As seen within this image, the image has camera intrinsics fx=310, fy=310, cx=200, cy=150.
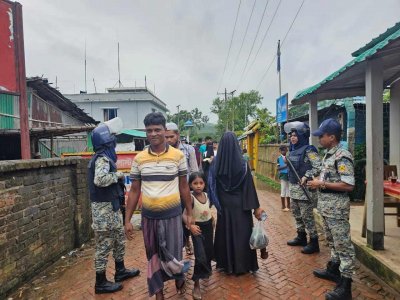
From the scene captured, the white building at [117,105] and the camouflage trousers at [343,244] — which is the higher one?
the white building at [117,105]

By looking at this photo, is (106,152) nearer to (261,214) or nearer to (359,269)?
(261,214)

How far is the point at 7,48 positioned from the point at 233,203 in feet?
13.1

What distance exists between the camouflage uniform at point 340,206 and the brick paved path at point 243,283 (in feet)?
1.70

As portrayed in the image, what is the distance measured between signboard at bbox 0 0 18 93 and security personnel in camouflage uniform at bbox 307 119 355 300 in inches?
173

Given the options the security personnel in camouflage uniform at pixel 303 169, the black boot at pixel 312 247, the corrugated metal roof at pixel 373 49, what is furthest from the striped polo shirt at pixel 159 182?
the black boot at pixel 312 247

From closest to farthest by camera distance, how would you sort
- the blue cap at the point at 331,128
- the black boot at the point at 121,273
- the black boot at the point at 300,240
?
the blue cap at the point at 331,128 → the black boot at the point at 121,273 → the black boot at the point at 300,240

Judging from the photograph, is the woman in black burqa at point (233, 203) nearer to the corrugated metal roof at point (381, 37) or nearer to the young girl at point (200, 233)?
the young girl at point (200, 233)

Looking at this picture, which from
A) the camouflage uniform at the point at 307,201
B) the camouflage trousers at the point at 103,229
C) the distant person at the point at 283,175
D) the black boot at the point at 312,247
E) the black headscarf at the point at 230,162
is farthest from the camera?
the distant person at the point at 283,175

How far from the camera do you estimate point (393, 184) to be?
4453 mm

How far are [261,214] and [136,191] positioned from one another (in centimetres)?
158

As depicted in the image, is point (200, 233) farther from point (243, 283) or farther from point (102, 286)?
point (102, 286)

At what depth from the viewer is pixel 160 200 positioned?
301 cm

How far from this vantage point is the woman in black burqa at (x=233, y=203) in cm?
379

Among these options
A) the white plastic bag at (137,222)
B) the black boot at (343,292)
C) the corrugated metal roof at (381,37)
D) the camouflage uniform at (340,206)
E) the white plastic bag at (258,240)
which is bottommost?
the white plastic bag at (137,222)
